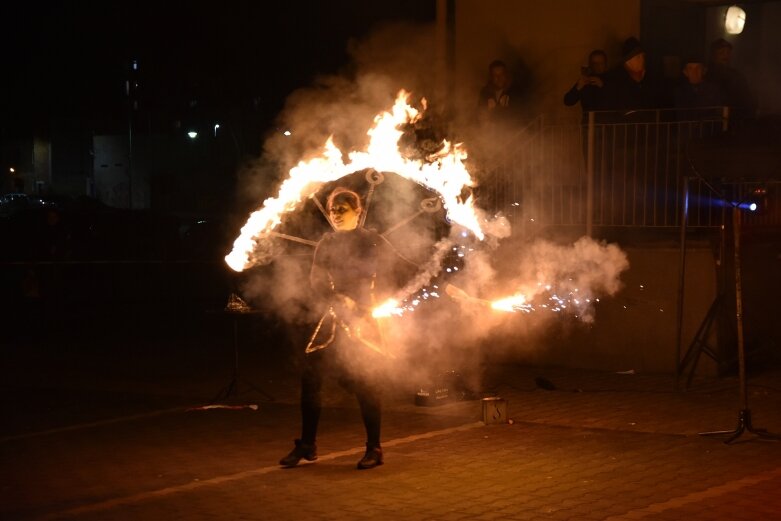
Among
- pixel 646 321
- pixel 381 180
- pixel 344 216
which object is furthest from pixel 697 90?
pixel 344 216

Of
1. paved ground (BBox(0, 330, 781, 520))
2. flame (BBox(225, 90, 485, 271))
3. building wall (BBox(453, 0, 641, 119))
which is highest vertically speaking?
building wall (BBox(453, 0, 641, 119))

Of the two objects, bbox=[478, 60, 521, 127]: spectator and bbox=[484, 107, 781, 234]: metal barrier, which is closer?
bbox=[484, 107, 781, 234]: metal barrier

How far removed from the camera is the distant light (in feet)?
51.8

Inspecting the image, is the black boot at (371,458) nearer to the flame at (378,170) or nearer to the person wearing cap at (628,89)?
the flame at (378,170)

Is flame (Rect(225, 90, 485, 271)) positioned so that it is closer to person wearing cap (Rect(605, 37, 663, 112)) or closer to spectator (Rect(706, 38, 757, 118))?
person wearing cap (Rect(605, 37, 663, 112))

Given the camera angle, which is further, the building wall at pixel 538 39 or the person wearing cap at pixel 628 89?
the building wall at pixel 538 39

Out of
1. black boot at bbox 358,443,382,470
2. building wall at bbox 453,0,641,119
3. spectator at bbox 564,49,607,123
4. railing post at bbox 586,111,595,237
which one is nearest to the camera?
black boot at bbox 358,443,382,470

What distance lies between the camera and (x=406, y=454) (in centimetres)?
869

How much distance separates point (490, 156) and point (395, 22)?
228cm

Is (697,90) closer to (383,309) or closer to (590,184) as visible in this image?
(590,184)

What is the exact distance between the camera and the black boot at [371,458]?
813 cm

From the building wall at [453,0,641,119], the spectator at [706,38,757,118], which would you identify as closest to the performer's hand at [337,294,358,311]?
the spectator at [706,38,757,118]

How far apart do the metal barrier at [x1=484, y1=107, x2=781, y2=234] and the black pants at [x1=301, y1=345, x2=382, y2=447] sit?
5634mm

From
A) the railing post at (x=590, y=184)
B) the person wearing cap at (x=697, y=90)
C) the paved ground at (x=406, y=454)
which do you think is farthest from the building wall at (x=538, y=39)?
the paved ground at (x=406, y=454)
